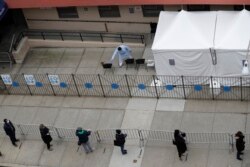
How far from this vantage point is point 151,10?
26250mm

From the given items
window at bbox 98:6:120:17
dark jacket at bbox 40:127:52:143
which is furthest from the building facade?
dark jacket at bbox 40:127:52:143

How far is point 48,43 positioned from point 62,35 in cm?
85

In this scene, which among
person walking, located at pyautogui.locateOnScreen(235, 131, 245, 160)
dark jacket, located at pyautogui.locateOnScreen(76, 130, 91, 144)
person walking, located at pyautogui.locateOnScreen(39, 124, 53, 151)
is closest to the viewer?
person walking, located at pyautogui.locateOnScreen(235, 131, 245, 160)

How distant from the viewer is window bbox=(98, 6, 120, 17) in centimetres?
2669

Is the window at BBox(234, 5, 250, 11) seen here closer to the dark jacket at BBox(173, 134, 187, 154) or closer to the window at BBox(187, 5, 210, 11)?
the window at BBox(187, 5, 210, 11)

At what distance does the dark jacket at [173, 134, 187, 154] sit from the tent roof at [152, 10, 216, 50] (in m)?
4.53

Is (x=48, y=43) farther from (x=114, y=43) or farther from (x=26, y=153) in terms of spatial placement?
(x=26, y=153)

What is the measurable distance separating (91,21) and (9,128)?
835 cm

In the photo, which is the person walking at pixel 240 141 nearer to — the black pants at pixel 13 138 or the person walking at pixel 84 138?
the person walking at pixel 84 138

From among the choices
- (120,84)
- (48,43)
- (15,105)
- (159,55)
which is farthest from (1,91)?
(159,55)

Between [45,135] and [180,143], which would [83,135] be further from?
[180,143]

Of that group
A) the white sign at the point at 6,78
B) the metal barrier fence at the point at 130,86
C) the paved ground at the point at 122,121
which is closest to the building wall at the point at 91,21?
the paved ground at the point at 122,121

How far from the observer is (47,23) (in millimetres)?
28453

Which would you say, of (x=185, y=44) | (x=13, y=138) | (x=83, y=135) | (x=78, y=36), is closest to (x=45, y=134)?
(x=83, y=135)
